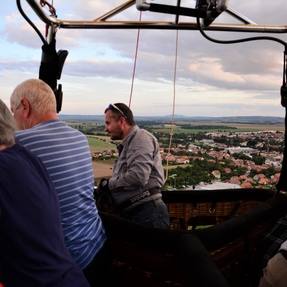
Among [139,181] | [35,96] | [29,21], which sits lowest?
[139,181]

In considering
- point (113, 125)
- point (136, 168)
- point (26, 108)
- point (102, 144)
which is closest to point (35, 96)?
point (26, 108)

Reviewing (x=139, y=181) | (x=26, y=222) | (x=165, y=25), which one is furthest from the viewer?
(x=139, y=181)

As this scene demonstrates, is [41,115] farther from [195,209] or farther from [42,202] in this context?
[195,209]

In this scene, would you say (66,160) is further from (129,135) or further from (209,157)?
(209,157)

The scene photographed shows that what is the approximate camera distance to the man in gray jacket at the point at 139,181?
2.38 metres

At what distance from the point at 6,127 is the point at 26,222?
0.23 metres

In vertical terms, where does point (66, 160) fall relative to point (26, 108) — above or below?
below

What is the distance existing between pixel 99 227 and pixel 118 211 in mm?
767

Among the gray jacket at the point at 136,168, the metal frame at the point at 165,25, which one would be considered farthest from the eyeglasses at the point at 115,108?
the metal frame at the point at 165,25

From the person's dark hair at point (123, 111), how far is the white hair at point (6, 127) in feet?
4.64

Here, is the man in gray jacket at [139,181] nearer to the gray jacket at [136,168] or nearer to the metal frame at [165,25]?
the gray jacket at [136,168]

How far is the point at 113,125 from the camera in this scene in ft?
8.39

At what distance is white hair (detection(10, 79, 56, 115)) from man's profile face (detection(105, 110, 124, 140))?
1.00 metres

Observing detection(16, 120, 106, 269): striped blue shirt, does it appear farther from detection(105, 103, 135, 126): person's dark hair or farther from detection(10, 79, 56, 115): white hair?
detection(105, 103, 135, 126): person's dark hair
